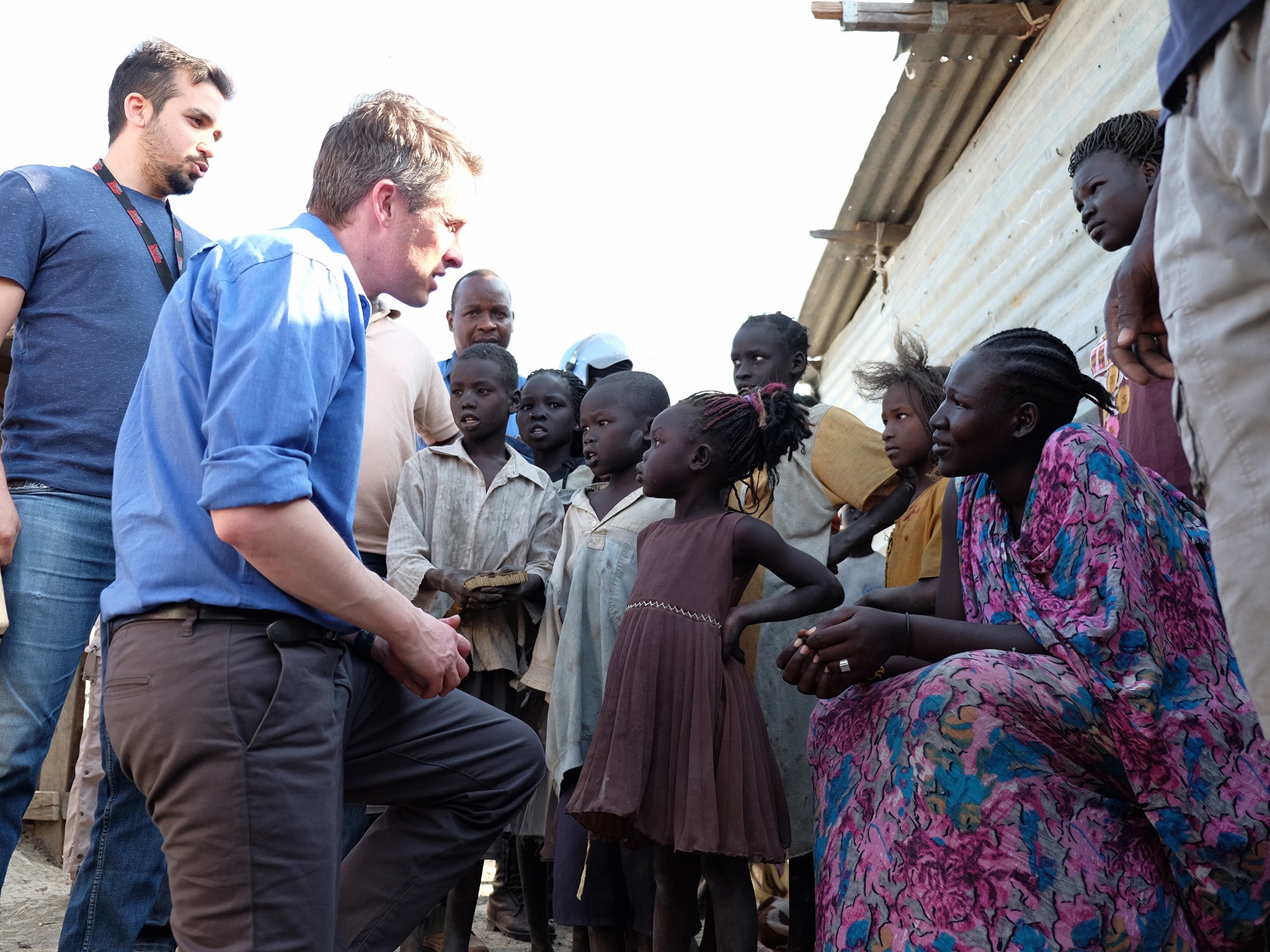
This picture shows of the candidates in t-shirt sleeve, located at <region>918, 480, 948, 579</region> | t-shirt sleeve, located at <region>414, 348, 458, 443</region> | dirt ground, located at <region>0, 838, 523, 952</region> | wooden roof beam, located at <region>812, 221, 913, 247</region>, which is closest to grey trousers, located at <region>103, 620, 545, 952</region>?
t-shirt sleeve, located at <region>918, 480, 948, 579</region>

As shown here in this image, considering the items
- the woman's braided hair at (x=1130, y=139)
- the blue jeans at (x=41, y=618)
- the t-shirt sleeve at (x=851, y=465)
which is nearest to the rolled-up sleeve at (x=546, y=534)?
the t-shirt sleeve at (x=851, y=465)

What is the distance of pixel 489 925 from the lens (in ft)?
14.6

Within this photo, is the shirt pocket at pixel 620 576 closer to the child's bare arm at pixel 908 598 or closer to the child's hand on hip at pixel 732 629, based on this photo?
the child's hand on hip at pixel 732 629

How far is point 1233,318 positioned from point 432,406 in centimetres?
331

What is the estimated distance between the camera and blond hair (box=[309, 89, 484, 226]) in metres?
2.46

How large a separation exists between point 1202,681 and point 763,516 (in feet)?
5.93

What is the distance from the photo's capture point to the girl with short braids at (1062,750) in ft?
7.02

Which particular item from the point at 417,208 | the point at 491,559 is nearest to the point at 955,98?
the point at 491,559

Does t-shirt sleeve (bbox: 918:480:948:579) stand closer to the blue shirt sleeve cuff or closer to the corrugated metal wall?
the corrugated metal wall

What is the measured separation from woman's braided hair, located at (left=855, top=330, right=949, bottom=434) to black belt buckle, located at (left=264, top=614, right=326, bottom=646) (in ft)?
8.04

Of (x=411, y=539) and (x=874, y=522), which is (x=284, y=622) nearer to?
(x=411, y=539)

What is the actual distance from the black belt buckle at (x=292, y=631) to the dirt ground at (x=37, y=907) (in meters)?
2.40

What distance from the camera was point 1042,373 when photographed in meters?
2.77

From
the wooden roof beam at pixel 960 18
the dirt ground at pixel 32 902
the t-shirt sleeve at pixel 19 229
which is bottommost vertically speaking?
the dirt ground at pixel 32 902
